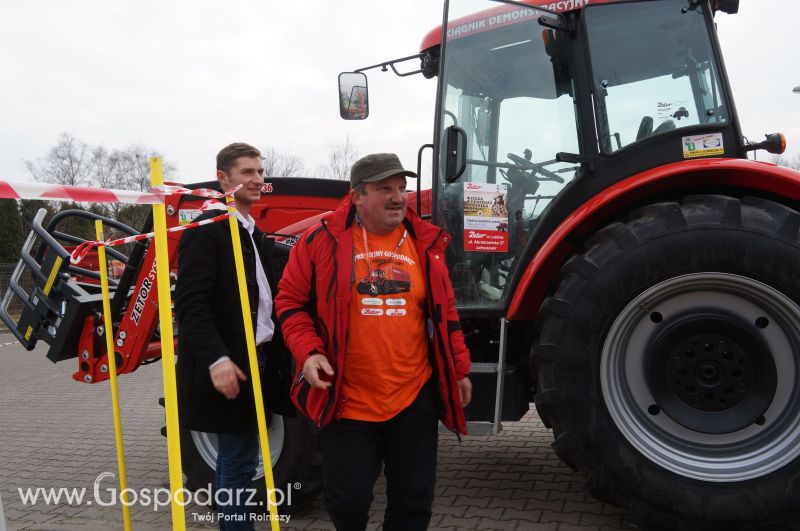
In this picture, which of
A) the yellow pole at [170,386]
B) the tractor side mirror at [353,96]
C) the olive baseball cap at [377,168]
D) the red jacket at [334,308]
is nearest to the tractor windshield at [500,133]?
the tractor side mirror at [353,96]

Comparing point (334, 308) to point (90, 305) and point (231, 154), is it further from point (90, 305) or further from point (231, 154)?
point (90, 305)

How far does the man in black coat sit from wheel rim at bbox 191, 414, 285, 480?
2.29 feet

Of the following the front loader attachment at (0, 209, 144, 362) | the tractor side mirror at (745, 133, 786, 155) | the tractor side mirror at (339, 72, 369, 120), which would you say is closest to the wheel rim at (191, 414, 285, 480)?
the front loader attachment at (0, 209, 144, 362)

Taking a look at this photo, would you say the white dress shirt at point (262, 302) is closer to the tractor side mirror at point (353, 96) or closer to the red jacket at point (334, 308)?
A: the red jacket at point (334, 308)

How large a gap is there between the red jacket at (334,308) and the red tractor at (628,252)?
68 cm

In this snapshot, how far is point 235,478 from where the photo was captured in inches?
110

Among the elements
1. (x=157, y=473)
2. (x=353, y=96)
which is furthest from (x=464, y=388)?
(x=157, y=473)

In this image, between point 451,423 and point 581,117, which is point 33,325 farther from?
point 581,117

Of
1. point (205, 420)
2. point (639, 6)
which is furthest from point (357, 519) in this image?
point (639, 6)

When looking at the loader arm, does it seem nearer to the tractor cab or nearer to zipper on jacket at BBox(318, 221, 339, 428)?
the tractor cab

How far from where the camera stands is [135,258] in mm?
4031

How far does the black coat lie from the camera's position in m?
2.58

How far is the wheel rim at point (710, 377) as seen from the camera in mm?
2875

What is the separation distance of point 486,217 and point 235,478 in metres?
1.78
